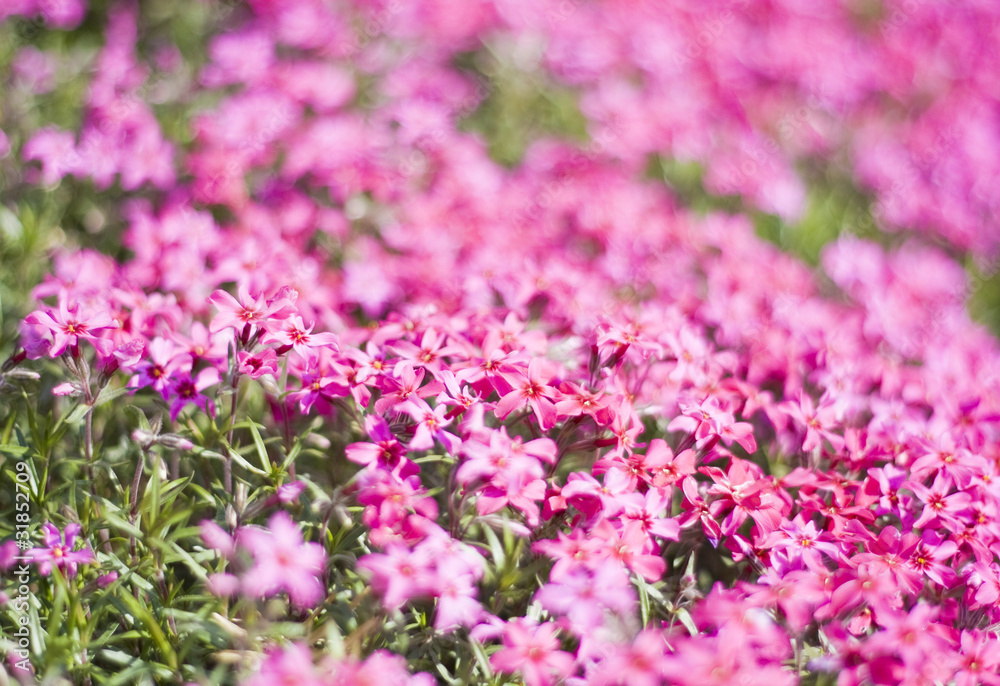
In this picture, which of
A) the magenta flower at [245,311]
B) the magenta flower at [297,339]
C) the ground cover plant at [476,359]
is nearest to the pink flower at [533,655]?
the ground cover plant at [476,359]

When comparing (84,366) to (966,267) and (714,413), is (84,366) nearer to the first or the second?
(714,413)

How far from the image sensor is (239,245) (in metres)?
2.94

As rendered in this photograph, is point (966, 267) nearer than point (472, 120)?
Yes

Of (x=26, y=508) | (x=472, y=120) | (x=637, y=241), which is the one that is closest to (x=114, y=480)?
(x=26, y=508)

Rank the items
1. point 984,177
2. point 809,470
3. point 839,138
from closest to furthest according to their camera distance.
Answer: point 809,470 → point 984,177 → point 839,138

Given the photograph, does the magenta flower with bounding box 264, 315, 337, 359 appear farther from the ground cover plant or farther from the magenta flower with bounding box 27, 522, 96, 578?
the magenta flower with bounding box 27, 522, 96, 578

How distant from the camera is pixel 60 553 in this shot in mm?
1952

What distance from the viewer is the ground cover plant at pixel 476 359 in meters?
1.93

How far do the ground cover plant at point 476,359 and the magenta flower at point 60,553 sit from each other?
1cm

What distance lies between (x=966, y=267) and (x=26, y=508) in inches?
182

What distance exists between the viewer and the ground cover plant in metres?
1.93

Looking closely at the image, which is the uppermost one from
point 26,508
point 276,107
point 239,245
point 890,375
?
point 276,107

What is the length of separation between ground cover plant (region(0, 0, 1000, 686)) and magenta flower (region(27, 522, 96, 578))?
1 centimetres

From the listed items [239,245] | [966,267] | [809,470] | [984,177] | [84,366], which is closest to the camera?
[84,366]
